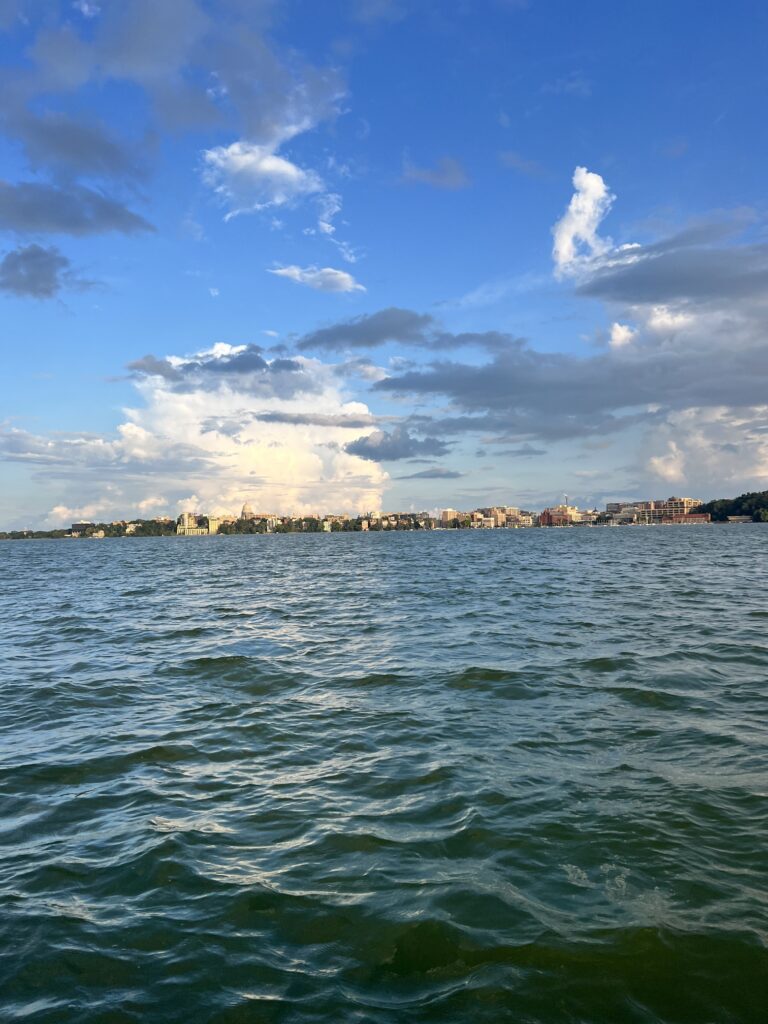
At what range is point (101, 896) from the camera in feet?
24.7

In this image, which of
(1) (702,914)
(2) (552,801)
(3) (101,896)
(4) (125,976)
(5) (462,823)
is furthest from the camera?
(2) (552,801)

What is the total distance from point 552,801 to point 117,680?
44.1ft

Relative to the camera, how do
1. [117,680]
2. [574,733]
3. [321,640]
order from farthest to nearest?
[321,640] → [117,680] → [574,733]

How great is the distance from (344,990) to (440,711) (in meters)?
8.81

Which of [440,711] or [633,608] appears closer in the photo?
[440,711]

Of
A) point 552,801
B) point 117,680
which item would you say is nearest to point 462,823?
point 552,801

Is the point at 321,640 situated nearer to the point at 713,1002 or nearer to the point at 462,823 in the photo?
the point at 462,823

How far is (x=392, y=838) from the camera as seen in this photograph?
8.64 meters

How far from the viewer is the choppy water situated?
19.4ft

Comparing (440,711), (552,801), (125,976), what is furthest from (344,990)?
(440,711)

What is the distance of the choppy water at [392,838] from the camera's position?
592cm

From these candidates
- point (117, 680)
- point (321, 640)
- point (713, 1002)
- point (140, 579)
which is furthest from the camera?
point (140, 579)

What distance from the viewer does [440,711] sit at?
47.6ft

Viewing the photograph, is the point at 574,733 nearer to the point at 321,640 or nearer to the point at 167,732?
the point at 167,732
